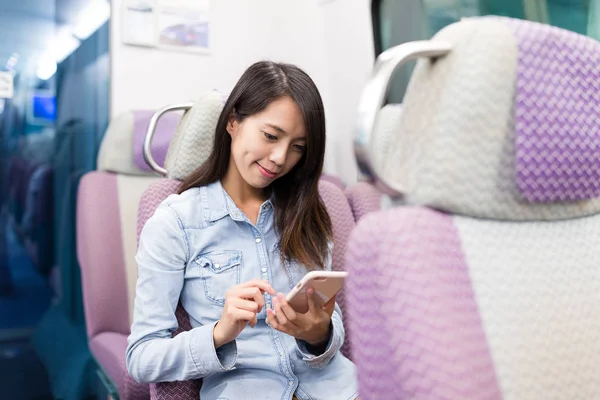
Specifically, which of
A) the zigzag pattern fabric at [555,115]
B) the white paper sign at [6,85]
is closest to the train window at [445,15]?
the zigzag pattern fabric at [555,115]

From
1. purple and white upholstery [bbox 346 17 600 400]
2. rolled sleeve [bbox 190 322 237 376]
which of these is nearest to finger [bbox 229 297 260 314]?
rolled sleeve [bbox 190 322 237 376]

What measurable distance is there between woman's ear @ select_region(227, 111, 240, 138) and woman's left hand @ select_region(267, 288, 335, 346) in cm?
41

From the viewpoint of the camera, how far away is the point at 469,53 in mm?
642

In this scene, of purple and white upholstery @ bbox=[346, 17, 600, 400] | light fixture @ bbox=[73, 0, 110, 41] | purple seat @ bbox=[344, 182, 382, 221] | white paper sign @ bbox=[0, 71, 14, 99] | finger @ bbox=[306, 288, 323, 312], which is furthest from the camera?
light fixture @ bbox=[73, 0, 110, 41]

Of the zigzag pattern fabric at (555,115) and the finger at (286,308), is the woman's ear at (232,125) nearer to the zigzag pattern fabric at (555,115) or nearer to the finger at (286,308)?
the finger at (286,308)

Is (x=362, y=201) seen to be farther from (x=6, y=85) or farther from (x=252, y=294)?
(x=6, y=85)

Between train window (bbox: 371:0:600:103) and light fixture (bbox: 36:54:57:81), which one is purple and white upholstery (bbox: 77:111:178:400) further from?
train window (bbox: 371:0:600:103)

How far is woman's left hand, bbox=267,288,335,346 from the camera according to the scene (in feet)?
3.16

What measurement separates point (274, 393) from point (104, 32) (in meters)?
1.57

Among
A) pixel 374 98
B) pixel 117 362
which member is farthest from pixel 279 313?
pixel 117 362

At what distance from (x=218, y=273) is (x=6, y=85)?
50.3 inches

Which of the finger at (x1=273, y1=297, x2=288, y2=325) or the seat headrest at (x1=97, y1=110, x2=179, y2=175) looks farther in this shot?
the seat headrest at (x1=97, y1=110, x2=179, y2=175)

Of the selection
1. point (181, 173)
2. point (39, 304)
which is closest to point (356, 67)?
point (181, 173)

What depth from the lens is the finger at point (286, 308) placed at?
0.95 metres
